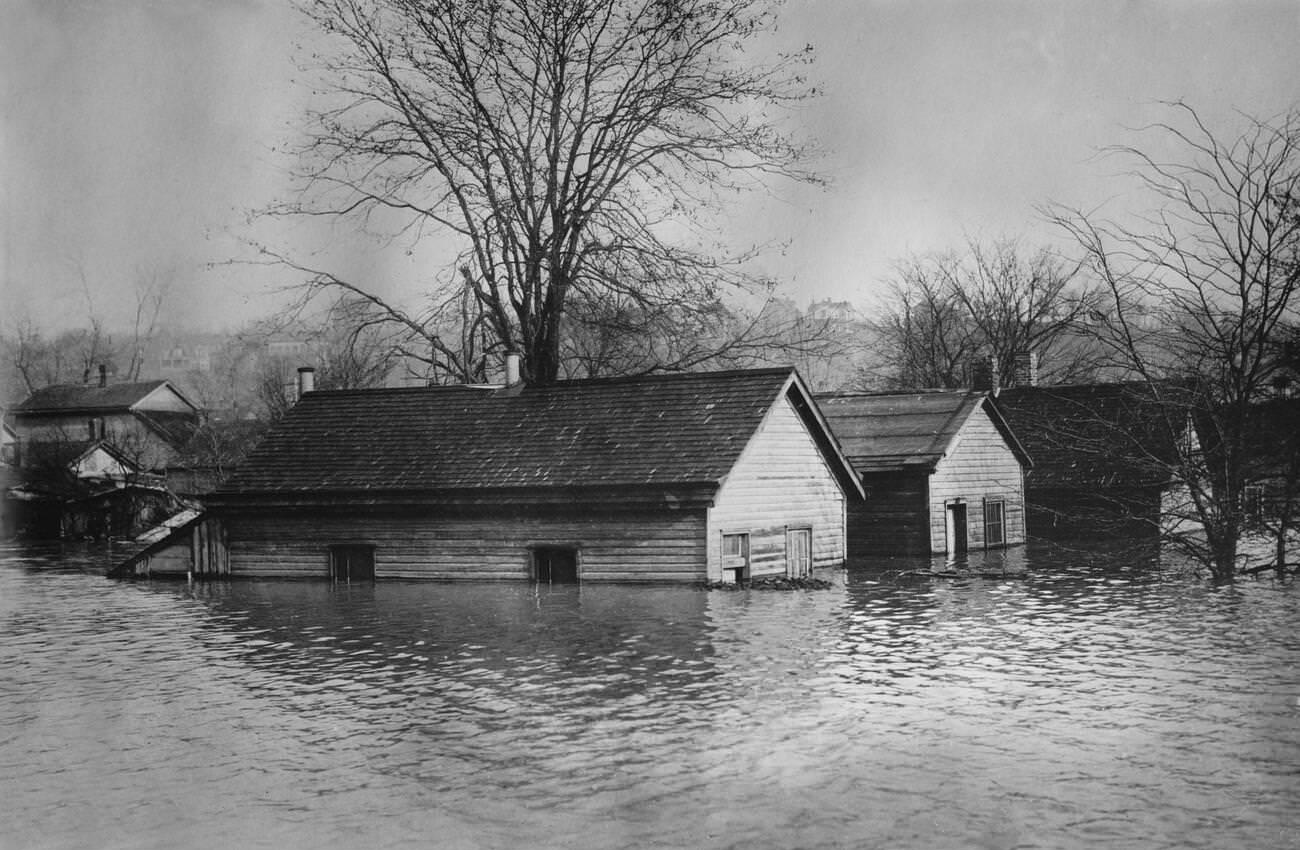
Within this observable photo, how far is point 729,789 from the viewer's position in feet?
36.0

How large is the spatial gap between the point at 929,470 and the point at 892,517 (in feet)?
5.82

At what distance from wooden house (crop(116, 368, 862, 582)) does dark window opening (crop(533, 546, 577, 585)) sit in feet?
0.12

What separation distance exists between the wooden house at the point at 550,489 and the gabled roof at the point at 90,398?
186 ft

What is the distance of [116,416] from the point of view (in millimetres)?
86875

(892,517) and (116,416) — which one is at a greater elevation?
(116,416)

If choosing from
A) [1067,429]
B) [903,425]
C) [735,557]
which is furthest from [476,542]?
[1067,429]

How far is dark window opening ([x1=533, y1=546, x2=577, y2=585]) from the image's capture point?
2880cm

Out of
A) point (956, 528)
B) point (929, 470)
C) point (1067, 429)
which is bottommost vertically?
point (956, 528)

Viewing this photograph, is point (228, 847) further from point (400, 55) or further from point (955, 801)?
point (400, 55)

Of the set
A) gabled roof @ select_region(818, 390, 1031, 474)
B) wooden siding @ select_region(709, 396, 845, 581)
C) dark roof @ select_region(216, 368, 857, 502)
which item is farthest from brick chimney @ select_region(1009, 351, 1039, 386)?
dark roof @ select_region(216, 368, 857, 502)

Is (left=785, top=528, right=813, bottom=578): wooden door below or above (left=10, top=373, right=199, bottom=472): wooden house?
below

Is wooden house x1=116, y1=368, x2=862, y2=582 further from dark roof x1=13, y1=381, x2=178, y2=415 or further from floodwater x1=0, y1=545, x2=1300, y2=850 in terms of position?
dark roof x1=13, y1=381, x2=178, y2=415

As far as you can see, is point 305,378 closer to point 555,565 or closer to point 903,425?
point 555,565

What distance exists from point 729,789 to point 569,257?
2753 cm
